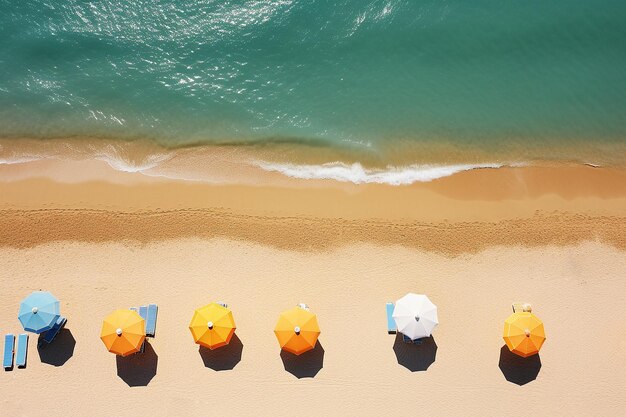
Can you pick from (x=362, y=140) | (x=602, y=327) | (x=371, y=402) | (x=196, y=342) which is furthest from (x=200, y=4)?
(x=602, y=327)

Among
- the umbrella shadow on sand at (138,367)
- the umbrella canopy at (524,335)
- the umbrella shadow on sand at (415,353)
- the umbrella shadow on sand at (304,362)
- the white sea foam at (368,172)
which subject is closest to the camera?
the umbrella canopy at (524,335)

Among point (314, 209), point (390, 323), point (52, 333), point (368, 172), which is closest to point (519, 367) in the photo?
point (390, 323)

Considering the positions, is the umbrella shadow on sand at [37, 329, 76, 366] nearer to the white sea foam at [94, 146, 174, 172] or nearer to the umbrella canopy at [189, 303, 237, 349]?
the umbrella canopy at [189, 303, 237, 349]

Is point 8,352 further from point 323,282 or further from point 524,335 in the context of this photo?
point 524,335

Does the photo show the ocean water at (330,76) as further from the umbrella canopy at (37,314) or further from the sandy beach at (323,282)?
the umbrella canopy at (37,314)

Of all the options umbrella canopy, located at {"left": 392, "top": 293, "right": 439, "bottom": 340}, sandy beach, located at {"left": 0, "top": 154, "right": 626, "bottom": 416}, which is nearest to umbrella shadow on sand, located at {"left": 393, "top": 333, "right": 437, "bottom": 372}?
sandy beach, located at {"left": 0, "top": 154, "right": 626, "bottom": 416}

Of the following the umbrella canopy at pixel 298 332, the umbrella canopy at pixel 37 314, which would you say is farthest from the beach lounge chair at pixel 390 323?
the umbrella canopy at pixel 37 314

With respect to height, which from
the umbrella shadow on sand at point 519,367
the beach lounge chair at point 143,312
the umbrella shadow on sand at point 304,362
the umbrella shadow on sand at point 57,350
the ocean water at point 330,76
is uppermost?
the ocean water at point 330,76
